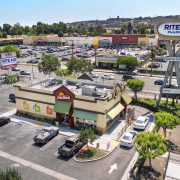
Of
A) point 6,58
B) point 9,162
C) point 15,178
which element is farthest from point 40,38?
point 15,178

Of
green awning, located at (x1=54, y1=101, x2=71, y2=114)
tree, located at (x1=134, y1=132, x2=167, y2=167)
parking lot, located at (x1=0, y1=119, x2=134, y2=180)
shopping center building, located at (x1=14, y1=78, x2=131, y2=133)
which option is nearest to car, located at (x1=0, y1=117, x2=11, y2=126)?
parking lot, located at (x1=0, y1=119, x2=134, y2=180)

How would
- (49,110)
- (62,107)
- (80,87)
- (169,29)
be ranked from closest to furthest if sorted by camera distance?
(62,107), (169,29), (49,110), (80,87)

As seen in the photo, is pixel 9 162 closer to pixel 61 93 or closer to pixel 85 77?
pixel 61 93

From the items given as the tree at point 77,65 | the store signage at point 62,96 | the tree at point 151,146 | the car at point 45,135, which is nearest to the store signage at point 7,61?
the tree at point 77,65

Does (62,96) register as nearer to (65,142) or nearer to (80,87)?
(80,87)

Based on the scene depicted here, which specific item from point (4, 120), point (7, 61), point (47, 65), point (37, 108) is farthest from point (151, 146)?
point (7, 61)
